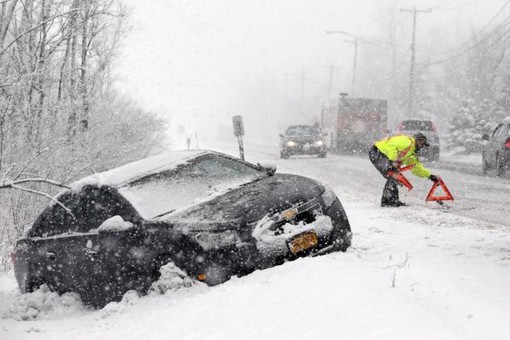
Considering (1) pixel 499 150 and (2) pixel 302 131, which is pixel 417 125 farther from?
(1) pixel 499 150

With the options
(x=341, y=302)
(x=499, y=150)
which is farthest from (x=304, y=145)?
(x=341, y=302)

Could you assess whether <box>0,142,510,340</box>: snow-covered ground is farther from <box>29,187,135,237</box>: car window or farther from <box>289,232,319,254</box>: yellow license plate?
<box>29,187,135,237</box>: car window

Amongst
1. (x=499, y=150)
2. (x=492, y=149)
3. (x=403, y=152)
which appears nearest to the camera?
(x=403, y=152)

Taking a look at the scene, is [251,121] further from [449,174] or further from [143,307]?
[143,307]

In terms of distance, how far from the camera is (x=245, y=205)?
573cm

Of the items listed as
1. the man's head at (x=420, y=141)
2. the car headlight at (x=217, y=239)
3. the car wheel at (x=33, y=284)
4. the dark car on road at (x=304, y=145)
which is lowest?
the car wheel at (x=33, y=284)

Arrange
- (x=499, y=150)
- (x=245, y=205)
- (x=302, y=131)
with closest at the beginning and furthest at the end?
1. (x=245, y=205)
2. (x=499, y=150)
3. (x=302, y=131)

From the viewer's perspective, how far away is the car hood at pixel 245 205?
17.5ft

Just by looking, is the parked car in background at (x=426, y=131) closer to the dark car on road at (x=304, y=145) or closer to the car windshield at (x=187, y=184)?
the dark car on road at (x=304, y=145)

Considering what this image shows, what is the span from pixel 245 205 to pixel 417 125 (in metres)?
19.5

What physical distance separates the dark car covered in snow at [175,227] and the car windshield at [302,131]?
19485 millimetres

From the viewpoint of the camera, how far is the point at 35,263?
22.0 ft

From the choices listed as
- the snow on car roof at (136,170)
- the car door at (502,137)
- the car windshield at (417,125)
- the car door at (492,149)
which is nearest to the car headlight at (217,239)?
the snow on car roof at (136,170)

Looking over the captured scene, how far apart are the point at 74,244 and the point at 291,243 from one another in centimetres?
238
